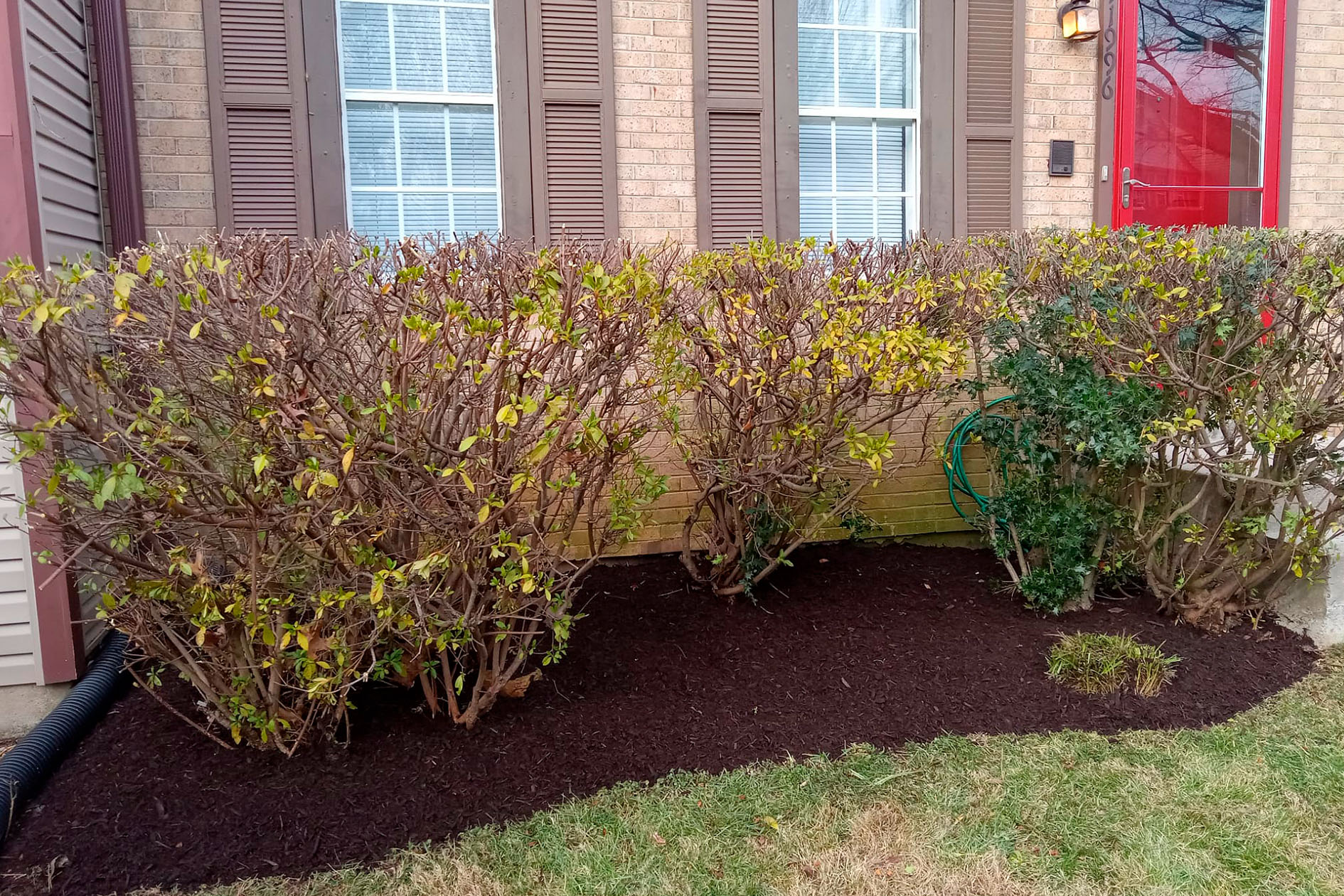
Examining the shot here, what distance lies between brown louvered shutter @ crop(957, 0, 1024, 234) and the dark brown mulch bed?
2.16m

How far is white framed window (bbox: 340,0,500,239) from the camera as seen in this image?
4.54m

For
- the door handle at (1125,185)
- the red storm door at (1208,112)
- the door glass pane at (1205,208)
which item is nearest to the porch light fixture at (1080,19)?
the red storm door at (1208,112)

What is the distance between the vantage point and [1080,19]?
5082 mm

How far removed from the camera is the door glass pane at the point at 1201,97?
553 centimetres

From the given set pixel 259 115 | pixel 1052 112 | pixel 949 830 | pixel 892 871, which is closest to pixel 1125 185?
pixel 1052 112

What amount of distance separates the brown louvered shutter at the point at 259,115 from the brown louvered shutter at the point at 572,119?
44.4 inches

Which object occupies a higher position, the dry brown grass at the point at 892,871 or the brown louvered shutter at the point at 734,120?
the brown louvered shutter at the point at 734,120

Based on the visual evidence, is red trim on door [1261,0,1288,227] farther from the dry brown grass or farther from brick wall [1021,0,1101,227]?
the dry brown grass

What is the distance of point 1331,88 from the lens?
5.64 metres

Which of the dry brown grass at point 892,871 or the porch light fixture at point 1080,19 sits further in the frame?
the porch light fixture at point 1080,19

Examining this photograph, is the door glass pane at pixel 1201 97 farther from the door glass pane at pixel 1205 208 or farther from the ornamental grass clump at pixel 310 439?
the ornamental grass clump at pixel 310 439

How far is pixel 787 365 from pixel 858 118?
242 centimetres

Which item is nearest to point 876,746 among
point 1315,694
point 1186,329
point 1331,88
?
point 1315,694

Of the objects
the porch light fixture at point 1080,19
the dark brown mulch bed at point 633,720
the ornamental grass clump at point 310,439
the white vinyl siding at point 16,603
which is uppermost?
the porch light fixture at point 1080,19
